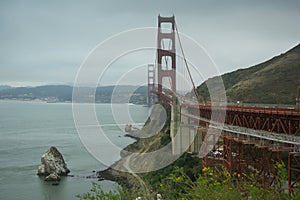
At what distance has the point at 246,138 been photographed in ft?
28.9

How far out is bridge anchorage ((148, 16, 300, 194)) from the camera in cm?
728

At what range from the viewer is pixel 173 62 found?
25.0 m

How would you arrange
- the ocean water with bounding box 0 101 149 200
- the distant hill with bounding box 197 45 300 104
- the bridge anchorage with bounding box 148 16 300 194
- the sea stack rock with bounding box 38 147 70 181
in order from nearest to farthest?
the bridge anchorage with bounding box 148 16 300 194, the ocean water with bounding box 0 101 149 200, the sea stack rock with bounding box 38 147 70 181, the distant hill with bounding box 197 45 300 104

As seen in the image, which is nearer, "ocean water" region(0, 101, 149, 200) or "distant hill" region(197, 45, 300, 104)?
"ocean water" region(0, 101, 149, 200)

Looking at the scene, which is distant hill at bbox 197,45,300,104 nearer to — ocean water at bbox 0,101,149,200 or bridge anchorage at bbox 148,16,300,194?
bridge anchorage at bbox 148,16,300,194

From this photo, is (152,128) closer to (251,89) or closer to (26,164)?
(251,89)

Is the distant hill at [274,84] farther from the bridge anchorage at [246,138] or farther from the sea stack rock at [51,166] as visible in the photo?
the sea stack rock at [51,166]

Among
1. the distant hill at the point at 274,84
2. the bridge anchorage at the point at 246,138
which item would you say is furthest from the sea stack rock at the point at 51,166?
the distant hill at the point at 274,84

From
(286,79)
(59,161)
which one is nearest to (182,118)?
(59,161)

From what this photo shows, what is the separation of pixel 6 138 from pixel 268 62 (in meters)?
25.6

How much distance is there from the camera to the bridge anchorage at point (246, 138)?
7281 mm

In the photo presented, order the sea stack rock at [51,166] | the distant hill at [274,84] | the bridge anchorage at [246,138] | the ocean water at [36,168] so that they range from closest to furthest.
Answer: the bridge anchorage at [246,138] → the ocean water at [36,168] → the sea stack rock at [51,166] → the distant hill at [274,84]

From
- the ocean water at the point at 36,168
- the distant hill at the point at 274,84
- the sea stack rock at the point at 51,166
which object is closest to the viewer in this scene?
the ocean water at the point at 36,168

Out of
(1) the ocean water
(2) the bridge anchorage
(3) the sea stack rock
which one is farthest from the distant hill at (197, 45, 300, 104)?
(3) the sea stack rock
